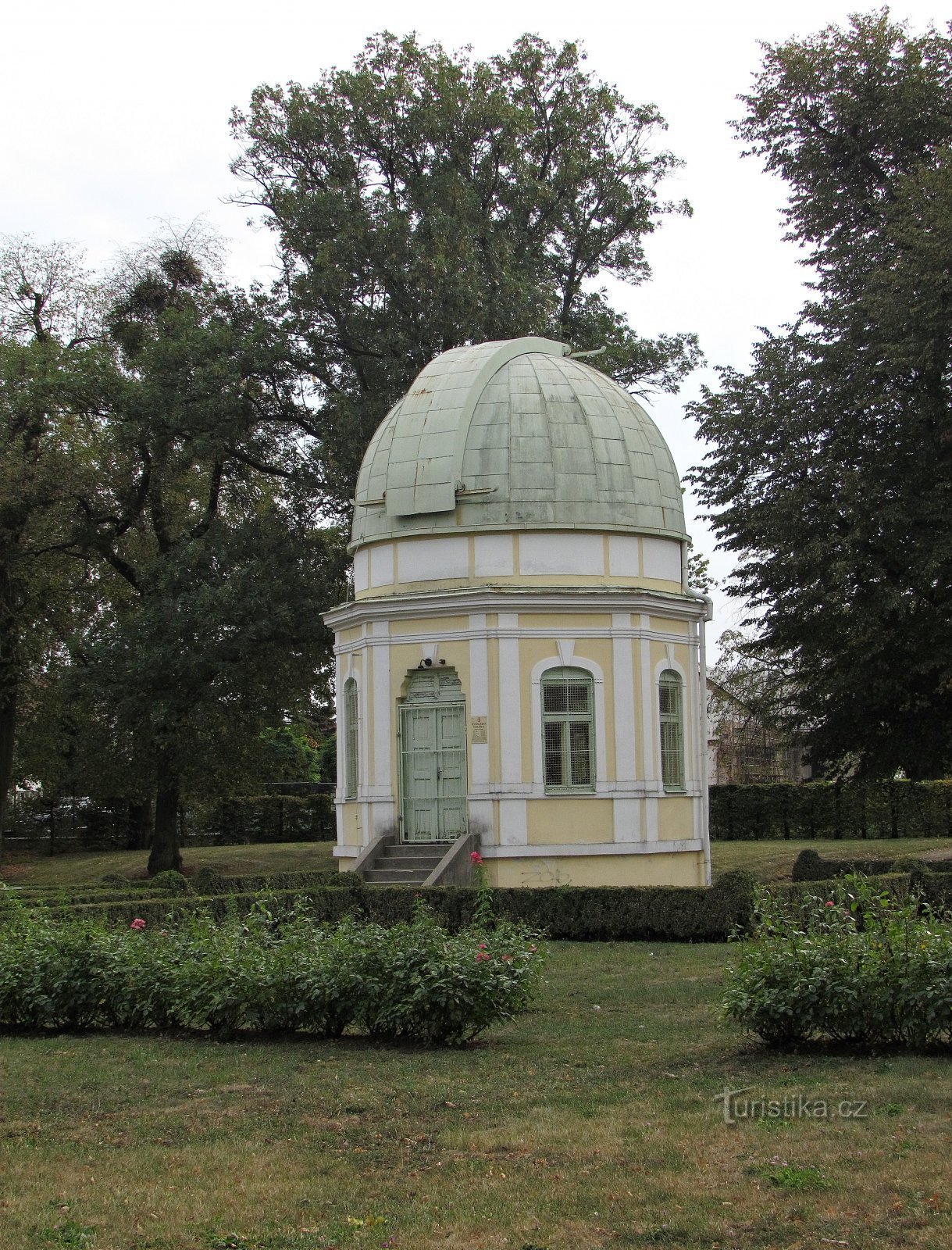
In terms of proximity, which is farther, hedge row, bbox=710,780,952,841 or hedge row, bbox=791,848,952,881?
hedge row, bbox=710,780,952,841

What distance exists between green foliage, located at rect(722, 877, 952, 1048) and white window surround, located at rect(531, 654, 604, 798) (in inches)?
503

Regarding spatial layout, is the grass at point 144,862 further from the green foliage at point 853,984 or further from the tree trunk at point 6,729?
the green foliage at point 853,984

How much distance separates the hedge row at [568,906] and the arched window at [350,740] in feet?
16.1

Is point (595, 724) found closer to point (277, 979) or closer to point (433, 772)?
point (433, 772)

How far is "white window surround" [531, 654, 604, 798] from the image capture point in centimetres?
2392

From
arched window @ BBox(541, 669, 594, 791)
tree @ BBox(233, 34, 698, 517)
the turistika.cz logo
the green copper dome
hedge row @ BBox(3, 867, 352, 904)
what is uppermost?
tree @ BBox(233, 34, 698, 517)

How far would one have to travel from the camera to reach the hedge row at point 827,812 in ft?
→ 127

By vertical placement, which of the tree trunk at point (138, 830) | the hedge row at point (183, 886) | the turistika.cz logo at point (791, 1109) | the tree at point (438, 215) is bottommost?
the turistika.cz logo at point (791, 1109)

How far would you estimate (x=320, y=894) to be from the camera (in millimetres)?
21109

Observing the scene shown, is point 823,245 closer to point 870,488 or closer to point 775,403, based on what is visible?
point 775,403

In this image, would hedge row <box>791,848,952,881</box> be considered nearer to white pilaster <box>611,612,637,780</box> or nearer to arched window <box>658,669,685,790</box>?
arched window <box>658,669,685,790</box>

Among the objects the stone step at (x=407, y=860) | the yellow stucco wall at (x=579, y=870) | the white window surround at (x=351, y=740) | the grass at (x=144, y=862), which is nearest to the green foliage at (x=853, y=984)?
the yellow stucco wall at (x=579, y=870)

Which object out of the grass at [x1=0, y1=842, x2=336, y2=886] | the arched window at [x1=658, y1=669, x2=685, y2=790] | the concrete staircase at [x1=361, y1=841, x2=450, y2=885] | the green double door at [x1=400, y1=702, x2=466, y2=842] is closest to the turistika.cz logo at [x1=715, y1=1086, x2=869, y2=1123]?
the concrete staircase at [x1=361, y1=841, x2=450, y2=885]

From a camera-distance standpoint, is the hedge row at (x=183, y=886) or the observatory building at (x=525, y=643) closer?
the hedge row at (x=183, y=886)
